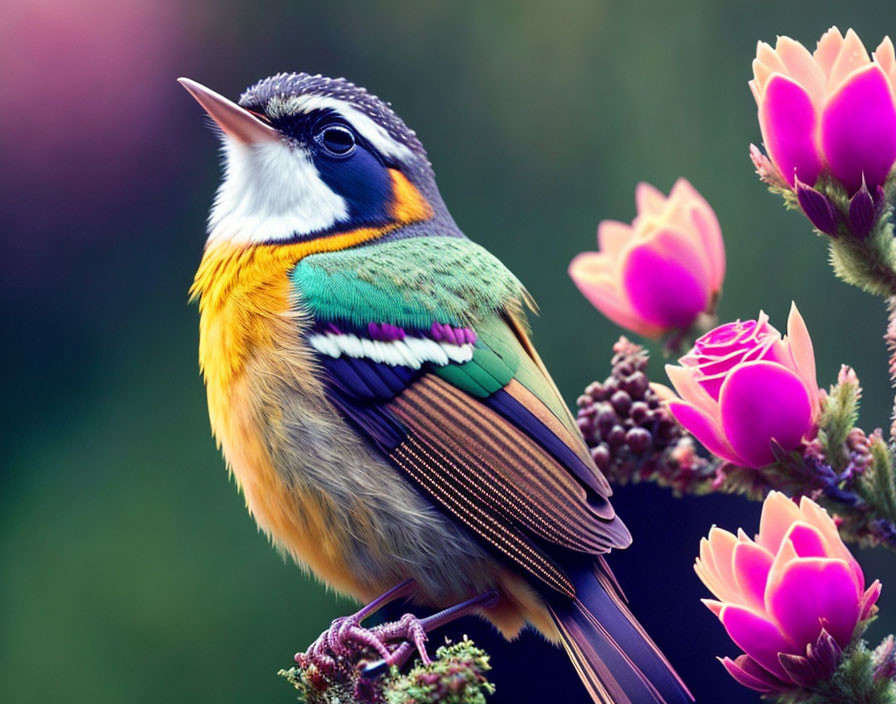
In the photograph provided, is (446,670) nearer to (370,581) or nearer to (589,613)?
(589,613)

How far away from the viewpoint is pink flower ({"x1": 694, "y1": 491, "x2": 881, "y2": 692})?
61 cm

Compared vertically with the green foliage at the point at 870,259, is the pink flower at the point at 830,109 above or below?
above

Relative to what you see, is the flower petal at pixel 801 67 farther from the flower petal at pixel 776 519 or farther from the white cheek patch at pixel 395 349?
the white cheek patch at pixel 395 349

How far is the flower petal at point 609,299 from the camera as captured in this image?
0.93 metres

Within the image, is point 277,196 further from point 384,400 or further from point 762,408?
point 762,408

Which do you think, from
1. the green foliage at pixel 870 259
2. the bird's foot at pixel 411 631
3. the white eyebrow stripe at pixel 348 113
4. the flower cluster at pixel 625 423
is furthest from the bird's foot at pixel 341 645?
the white eyebrow stripe at pixel 348 113

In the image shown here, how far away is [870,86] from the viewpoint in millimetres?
688

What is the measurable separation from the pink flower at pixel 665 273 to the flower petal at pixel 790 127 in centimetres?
18

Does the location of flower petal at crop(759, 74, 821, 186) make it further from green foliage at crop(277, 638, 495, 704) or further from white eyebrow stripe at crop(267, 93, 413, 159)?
white eyebrow stripe at crop(267, 93, 413, 159)

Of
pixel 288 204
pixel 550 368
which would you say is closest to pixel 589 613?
pixel 288 204

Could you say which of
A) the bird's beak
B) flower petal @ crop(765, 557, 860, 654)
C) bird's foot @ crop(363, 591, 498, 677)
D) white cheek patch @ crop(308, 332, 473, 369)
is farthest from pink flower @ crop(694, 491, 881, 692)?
the bird's beak

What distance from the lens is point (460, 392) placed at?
40.9 inches

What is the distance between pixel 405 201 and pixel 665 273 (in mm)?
428

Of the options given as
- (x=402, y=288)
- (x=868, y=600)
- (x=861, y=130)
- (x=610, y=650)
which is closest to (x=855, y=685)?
(x=868, y=600)
